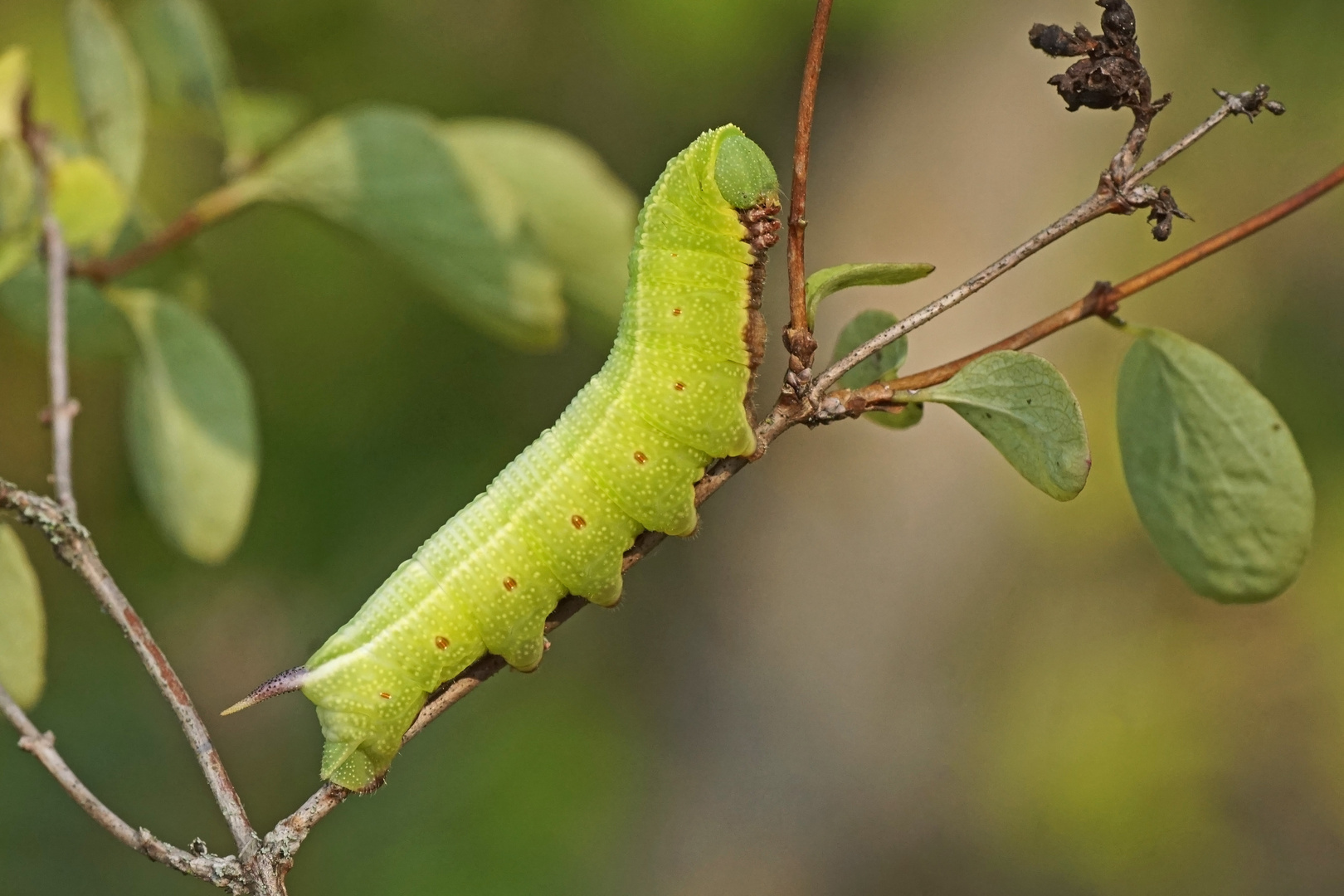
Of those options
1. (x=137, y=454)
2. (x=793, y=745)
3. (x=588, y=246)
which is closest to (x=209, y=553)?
(x=137, y=454)

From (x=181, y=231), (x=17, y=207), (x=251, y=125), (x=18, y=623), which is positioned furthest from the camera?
(x=251, y=125)

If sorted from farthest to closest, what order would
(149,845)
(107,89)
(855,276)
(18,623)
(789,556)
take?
1. (789,556)
2. (107,89)
3. (18,623)
4. (855,276)
5. (149,845)

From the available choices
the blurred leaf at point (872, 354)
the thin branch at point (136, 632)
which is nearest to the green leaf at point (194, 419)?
the thin branch at point (136, 632)

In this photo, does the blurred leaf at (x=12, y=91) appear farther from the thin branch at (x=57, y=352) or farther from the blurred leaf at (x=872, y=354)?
the blurred leaf at (x=872, y=354)

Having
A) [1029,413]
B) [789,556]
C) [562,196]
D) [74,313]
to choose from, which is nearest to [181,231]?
[74,313]

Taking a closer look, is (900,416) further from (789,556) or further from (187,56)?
(789,556)

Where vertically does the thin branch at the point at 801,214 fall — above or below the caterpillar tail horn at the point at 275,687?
above

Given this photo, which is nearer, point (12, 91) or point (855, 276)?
point (855, 276)
